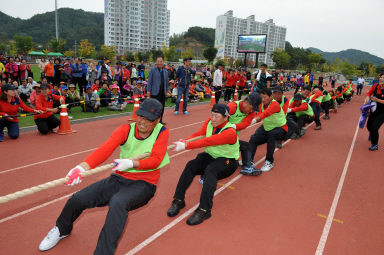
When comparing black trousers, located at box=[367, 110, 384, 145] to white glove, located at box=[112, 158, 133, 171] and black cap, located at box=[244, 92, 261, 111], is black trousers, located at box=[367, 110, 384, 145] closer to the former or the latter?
black cap, located at box=[244, 92, 261, 111]

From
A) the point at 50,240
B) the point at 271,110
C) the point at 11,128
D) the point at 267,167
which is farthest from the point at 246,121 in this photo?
the point at 11,128

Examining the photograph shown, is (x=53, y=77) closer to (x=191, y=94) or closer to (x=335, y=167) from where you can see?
(x=191, y=94)

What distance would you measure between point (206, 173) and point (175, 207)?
720mm

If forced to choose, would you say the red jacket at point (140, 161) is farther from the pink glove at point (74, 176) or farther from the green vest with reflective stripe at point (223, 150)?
the green vest with reflective stripe at point (223, 150)

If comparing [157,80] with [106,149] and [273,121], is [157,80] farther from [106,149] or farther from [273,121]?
[106,149]

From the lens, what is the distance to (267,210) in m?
Answer: 4.08

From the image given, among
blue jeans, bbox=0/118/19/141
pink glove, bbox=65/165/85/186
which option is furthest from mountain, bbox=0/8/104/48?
pink glove, bbox=65/165/85/186

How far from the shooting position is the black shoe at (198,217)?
3570 mm

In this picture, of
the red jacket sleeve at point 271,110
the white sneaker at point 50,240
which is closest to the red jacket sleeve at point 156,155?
the white sneaker at point 50,240

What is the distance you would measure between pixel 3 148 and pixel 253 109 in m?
6.08

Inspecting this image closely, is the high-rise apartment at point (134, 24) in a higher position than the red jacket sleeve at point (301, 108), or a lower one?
higher

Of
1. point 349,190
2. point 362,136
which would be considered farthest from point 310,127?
point 349,190

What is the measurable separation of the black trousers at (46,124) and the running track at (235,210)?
484 mm

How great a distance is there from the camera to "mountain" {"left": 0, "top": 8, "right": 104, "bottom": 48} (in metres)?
135
